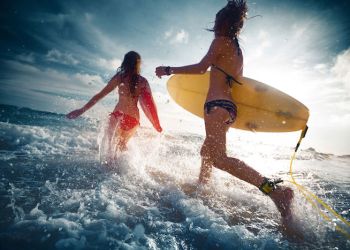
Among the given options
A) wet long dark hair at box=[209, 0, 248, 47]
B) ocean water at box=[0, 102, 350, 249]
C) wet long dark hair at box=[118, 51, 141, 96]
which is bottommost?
ocean water at box=[0, 102, 350, 249]

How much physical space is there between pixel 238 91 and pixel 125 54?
90.6 inches

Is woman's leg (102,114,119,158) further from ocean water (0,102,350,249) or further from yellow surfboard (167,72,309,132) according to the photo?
yellow surfboard (167,72,309,132)

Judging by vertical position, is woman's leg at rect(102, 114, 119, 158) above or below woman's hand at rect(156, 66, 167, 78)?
below

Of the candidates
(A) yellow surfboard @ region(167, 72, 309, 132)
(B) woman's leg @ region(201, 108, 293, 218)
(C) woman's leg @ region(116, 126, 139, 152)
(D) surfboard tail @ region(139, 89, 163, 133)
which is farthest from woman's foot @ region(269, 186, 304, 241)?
(C) woman's leg @ region(116, 126, 139, 152)

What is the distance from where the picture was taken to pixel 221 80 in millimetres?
3229

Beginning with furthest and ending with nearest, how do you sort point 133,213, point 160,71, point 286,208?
point 160,71
point 286,208
point 133,213

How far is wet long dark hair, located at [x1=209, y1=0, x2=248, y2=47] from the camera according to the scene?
10.8 ft

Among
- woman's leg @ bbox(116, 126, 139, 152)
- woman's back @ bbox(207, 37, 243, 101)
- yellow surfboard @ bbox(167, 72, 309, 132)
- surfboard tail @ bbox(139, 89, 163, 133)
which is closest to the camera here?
woman's back @ bbox(207, 37, 243, 101)

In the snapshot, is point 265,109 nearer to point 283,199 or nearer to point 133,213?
point 283,199

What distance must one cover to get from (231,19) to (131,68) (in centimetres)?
210

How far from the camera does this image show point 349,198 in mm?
4074

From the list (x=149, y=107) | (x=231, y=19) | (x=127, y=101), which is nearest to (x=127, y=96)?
(x=127, y=101)

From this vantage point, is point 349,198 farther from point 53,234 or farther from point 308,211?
point 53,234

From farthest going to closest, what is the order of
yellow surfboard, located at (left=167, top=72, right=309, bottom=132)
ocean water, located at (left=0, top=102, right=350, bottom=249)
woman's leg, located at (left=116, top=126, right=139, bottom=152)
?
woman's leg, located at (left=116, top=126, right=139, bottom=152) < yellow surfboard, located at (left=167, top=72, right=309, bottom=132) < ocean water, located at (left=0, top=102, right=350, bottom=249)
